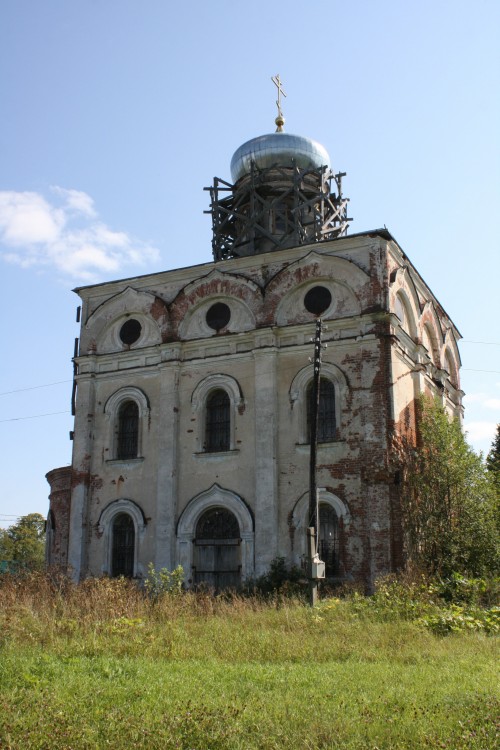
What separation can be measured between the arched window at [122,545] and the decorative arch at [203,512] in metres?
1.76

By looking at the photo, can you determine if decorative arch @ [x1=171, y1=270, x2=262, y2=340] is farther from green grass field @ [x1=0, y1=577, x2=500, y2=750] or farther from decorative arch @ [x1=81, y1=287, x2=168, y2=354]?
green grass field @ [x1=0, y1=577, x2=500, y2=750]

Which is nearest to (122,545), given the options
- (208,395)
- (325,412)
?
(208,395)

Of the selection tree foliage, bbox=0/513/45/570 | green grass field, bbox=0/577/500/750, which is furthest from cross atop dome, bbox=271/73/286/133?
tree foliage, bbox=0/513/45/570

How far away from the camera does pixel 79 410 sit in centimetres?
2423

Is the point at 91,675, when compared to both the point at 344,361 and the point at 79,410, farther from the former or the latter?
the point at 79,410

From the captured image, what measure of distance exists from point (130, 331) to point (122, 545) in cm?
656

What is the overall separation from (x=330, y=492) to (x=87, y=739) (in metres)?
13.4

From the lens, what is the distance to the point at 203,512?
856 inches

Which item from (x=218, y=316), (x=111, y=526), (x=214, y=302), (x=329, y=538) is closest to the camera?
(x=329, y=538)

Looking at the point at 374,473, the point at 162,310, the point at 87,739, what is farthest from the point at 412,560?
the point at 87,739

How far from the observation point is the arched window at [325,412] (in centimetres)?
2067

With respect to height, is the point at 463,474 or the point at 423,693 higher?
the point at 463,474

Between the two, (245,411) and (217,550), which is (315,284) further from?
A: (217,550)

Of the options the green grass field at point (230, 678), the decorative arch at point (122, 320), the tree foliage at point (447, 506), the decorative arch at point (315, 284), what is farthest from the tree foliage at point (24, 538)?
the green grass field at point (230, 678)
